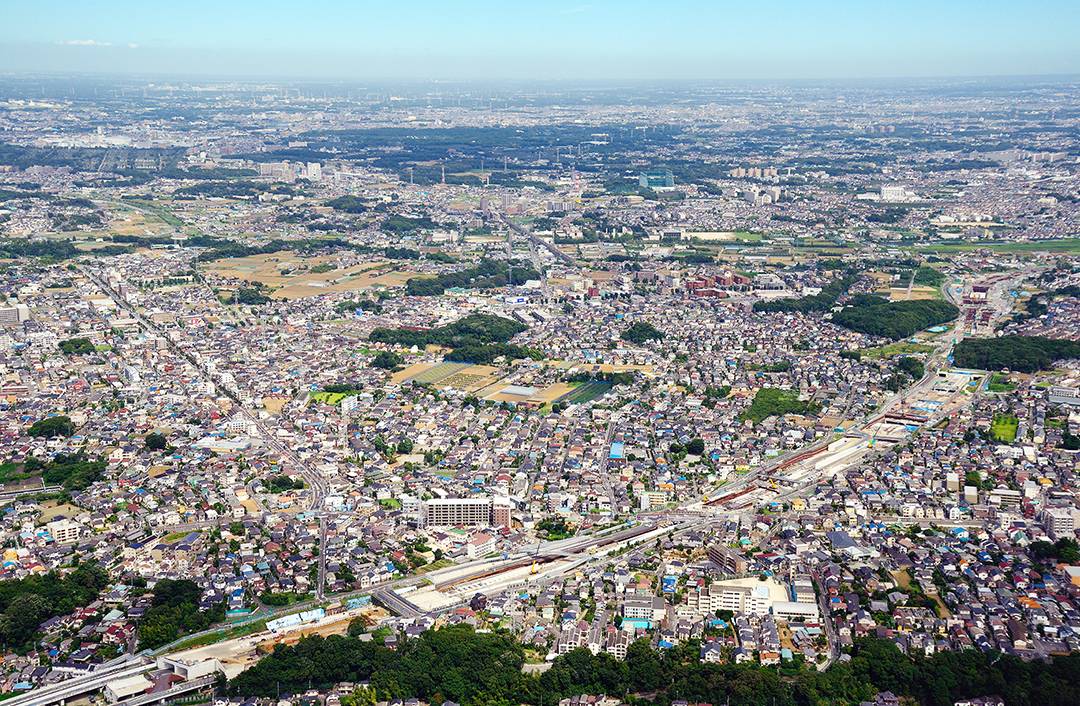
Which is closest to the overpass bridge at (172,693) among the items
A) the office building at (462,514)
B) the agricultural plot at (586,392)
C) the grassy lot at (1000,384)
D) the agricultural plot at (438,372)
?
the office building at (462,514)

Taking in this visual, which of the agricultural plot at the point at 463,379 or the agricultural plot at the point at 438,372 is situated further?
the agricultural plot at the point at 438,372

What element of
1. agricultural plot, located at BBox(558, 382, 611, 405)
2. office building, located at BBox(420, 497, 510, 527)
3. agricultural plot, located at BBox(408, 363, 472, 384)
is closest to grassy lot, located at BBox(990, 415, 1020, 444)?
agricultural plot, located at BBox(558, 382, 611, 405)

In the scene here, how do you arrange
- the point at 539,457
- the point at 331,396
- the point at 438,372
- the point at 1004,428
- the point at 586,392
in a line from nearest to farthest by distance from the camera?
the point at 539,457, the point at 1004,428, the point at 331,396, the point at 586,392, the point at 438,372

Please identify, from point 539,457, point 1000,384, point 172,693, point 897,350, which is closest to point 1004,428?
point 1000,384

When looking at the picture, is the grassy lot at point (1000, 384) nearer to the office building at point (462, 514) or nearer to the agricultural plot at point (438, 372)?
the agricultural plot at point (438, 372)

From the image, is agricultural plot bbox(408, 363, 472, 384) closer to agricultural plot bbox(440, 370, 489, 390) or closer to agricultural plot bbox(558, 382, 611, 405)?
agricultural plot bbox(440, 370, 489, 390)

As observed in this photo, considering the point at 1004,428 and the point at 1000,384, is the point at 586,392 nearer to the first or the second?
the point at 1004,428

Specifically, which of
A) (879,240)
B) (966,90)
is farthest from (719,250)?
(966,90)
